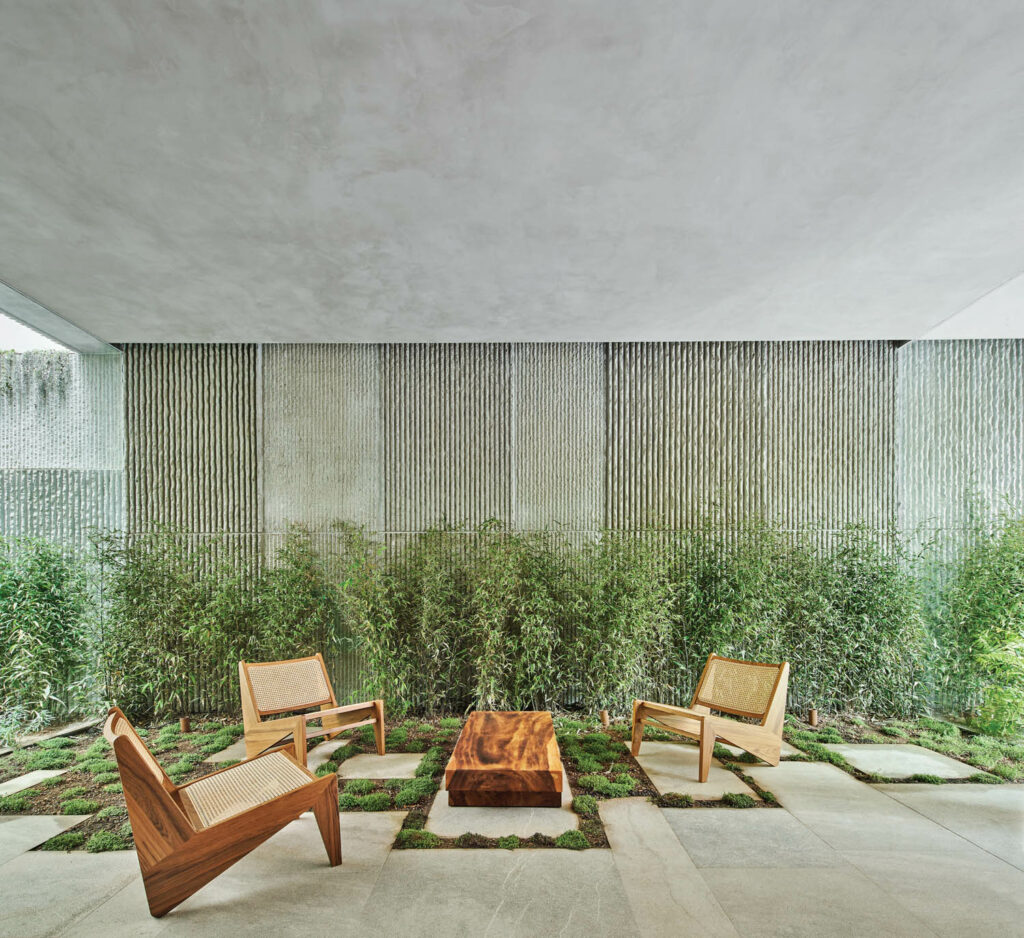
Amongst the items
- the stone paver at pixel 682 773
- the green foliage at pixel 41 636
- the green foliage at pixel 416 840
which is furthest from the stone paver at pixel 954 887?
the green foliage at pixel 41 636

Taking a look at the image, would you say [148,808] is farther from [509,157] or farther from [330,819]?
[509,157]

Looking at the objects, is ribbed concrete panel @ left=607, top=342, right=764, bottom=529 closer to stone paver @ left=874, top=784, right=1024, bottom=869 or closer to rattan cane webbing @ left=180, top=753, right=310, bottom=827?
stone paver @ left=874, top=784, right=1024, bottom=869

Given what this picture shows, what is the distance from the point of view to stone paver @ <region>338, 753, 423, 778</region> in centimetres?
400

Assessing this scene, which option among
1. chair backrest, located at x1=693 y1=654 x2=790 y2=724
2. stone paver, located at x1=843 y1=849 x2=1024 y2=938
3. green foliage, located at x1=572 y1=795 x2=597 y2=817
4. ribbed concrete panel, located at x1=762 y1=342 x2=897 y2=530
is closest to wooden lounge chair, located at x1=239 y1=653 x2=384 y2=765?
green foliage, located at x1=572 y1=795 x2=597 y2=817

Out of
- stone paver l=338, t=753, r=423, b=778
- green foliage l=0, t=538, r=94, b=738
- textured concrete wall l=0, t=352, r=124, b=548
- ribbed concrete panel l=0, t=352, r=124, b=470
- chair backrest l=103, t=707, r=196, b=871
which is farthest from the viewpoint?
ribbed concrete panel l=0, t=352, r=124, b=470

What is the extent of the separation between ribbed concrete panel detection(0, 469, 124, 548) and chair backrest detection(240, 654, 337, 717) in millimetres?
2417

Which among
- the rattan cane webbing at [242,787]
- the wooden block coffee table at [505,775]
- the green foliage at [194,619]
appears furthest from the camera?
the green foliage at [194,619]

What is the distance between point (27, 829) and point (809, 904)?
169 inches

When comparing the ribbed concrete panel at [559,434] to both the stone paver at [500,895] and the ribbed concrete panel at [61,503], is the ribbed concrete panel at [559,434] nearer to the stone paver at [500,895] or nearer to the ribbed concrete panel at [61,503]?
the stone paver at [500,895]

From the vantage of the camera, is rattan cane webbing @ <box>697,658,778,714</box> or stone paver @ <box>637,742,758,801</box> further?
rattan cane webbing @ <box>697,658,778,714</box>

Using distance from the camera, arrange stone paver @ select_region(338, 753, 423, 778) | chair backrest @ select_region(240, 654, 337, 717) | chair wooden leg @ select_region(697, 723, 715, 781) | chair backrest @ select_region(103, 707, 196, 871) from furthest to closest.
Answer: chair backrest @ select_region(240, 654, 337, 717) → stone paver @ select_region(338, 753, 423, 778) → chair wooden leg @ select_region(697, 723, 715, 781) → chair backrest @ select_region(103, 707, 196, 871)

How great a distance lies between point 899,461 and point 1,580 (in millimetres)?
8282

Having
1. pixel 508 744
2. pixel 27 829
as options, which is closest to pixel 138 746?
pixel 27 829

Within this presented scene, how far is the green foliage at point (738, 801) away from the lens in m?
3.58
